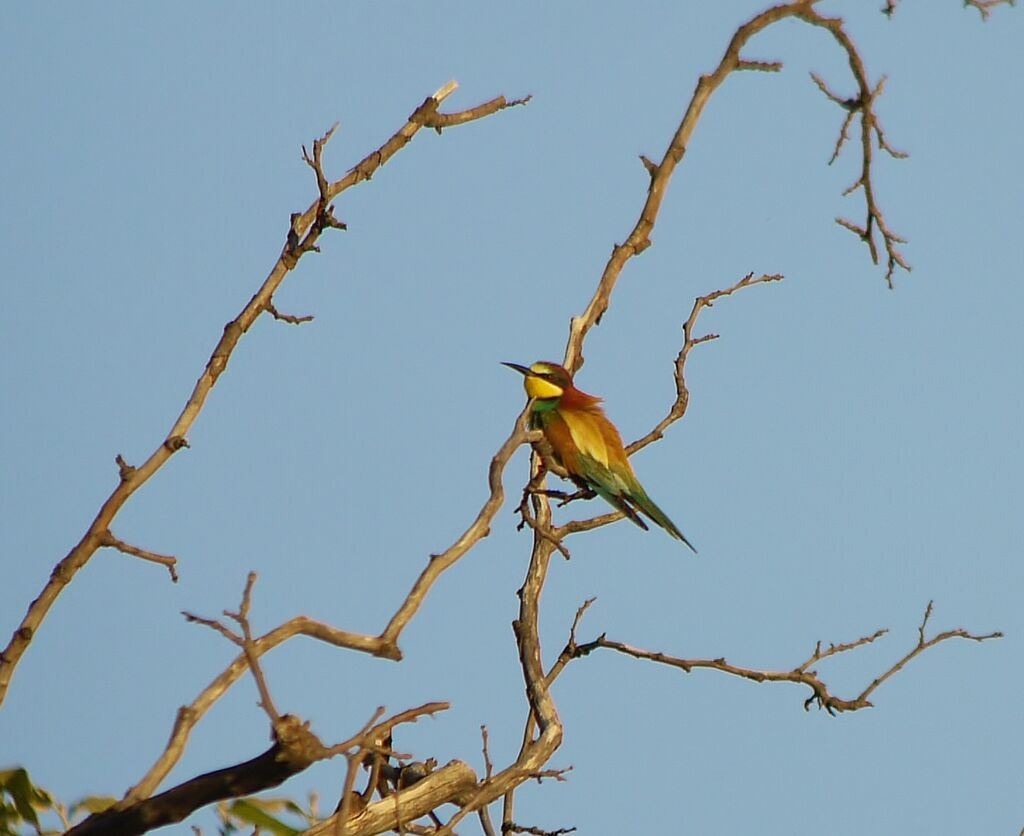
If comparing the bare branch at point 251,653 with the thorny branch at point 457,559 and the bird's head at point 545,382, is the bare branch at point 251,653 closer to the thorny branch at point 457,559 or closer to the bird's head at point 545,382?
the thorny branch at point 457,559

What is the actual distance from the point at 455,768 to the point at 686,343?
5.19 feet

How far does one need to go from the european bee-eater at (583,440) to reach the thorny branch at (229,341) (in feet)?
4.32

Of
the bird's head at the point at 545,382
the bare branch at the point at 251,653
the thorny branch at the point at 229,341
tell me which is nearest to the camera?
the bare branch at the point at 251,653

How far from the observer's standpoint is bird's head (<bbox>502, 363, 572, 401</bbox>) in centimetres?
453

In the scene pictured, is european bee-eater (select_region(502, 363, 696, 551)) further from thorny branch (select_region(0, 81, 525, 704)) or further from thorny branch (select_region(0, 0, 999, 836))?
thorny branch (select_region(0, 81, 525, 704))

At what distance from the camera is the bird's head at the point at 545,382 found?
4.53 meters

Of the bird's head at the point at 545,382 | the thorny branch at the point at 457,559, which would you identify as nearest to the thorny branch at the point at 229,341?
the thorny branch at the point at 457,559

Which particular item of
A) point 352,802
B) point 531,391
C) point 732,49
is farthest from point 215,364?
point 531,391

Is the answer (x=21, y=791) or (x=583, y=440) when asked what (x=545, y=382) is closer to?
(x=583, y=440)

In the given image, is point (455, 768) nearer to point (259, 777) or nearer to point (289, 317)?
point (259, 777)

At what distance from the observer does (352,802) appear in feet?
8.02

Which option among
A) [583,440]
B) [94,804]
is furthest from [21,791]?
[583,440]

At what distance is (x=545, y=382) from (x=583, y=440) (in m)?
0.23

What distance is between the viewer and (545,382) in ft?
15.5
